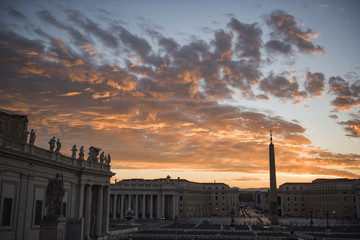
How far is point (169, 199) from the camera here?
132m

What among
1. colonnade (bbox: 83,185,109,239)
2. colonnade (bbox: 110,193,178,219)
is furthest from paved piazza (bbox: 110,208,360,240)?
colonnade (bbox: 110,193,178,219)

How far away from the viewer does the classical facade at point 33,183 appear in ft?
103

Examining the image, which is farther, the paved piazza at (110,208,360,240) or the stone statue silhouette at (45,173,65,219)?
the paved piazza at (110,208,360,240)

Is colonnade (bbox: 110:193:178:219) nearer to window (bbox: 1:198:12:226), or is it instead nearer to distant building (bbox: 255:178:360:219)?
distant building (bbox: 255:178:360:219)

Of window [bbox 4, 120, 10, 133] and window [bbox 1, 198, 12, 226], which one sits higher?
window [bbox 4, 120, 10, 133]

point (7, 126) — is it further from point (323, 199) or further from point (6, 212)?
point (323, 199)

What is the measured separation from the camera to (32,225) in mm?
34625

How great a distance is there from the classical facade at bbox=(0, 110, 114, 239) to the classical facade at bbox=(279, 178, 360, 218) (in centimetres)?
9093

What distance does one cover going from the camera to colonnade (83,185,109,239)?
153ft

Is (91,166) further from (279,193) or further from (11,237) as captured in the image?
(279,193)

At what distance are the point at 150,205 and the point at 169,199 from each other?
32.6 feet

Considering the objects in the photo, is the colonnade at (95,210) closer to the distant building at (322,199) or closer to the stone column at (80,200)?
the stone column at (80,200)

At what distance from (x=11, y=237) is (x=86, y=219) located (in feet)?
49.2

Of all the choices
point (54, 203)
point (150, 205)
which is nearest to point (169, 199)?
point (150, 205)
